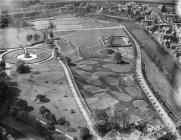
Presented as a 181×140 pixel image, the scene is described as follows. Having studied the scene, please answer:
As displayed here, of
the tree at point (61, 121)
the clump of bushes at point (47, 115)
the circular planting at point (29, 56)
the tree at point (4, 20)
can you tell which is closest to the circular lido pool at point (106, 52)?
the circular planting at point (29, 56)

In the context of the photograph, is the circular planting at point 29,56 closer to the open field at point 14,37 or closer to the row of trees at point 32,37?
the open field at point 14,37

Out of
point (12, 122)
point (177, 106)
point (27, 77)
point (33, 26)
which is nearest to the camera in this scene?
point (12, 122)

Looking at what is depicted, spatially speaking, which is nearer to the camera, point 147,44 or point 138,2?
point 147,44

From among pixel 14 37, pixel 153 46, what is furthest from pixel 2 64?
pixel 153 46

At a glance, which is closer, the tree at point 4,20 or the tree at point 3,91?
the tree at point 3,91

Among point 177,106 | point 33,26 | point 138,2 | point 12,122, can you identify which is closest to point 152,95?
point 177,106

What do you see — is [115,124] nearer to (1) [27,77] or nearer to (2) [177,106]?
(2) [177,106]

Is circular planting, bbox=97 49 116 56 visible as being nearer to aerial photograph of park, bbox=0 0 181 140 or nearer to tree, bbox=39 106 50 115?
aerial photograph of park, bbox=0 0 181 140
